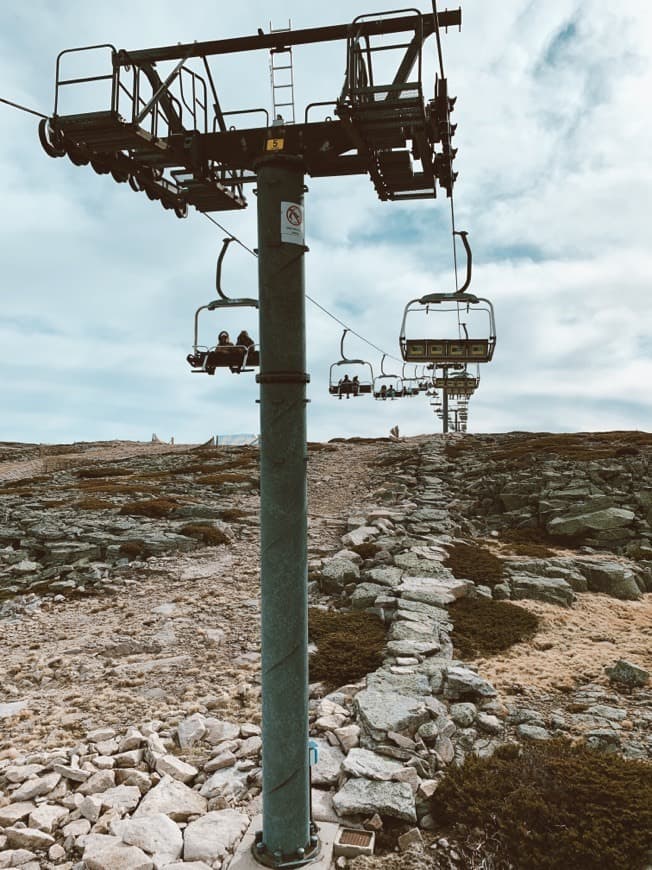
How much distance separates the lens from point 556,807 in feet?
16.9

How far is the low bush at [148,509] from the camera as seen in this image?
67.1 ft

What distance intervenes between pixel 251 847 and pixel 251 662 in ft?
14.4

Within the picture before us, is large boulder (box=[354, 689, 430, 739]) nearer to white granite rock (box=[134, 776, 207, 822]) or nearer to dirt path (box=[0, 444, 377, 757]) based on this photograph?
dirt path (box=[0, 444, 377, 757])

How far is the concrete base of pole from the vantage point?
4.78 metres

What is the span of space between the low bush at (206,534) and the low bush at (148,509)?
98.3 inches

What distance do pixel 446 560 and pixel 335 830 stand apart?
981cm

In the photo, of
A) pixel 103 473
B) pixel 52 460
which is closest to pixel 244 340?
pixel 103 473

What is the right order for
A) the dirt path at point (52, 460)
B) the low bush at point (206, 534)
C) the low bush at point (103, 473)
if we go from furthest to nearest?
the dirt path at point (52, 460) < the low bush at point (103, 473) < the low bush at point (206, 534)

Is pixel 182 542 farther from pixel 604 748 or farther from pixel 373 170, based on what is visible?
pixel 373 170

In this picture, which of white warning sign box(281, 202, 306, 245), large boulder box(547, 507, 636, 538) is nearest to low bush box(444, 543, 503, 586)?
large boulder box(547, 507, 636, 538)

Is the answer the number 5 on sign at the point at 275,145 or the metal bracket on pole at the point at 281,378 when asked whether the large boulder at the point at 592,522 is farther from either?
the number 5 on sign at the point at 275,145

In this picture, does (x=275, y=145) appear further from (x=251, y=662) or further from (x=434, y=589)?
(x=434, y=589)

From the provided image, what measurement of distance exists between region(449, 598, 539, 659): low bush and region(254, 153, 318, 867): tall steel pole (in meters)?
5.26

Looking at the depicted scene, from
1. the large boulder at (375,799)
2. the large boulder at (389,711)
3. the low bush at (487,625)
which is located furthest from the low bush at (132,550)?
the large boulder at (375,799)
